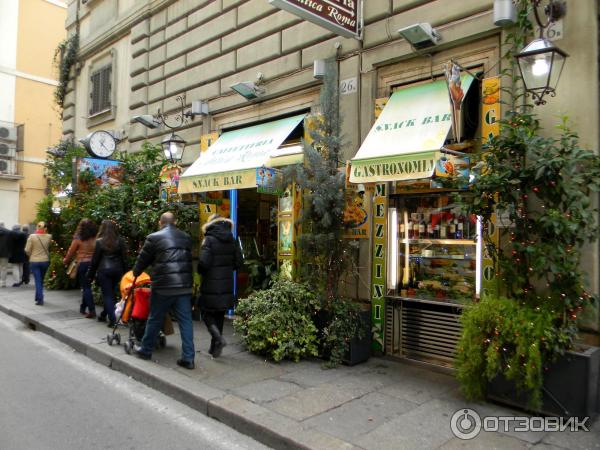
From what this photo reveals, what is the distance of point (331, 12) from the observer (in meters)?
6.45

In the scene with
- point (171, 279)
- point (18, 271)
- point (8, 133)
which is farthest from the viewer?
point (8, 133)

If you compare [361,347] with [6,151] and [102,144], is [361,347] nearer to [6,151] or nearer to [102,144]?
[102,144]

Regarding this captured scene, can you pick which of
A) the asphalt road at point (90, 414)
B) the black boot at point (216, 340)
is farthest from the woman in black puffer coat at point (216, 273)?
the asphalt road at point (90, 414)

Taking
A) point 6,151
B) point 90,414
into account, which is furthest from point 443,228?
point 6,151

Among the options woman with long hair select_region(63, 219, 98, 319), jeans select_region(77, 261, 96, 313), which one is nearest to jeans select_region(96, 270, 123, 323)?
jeans select_region(77, 261, 96, 313)

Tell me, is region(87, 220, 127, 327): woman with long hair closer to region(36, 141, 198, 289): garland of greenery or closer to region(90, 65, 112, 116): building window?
region(36, 141, 198, 289): garland of greenery

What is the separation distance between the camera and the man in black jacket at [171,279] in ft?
18.8

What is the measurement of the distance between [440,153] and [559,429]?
2.80 meters

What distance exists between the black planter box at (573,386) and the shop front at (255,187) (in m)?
3.72

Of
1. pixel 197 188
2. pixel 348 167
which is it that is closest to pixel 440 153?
pixel 348 167

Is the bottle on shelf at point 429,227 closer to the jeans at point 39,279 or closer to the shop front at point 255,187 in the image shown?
the shop front at point 255,187

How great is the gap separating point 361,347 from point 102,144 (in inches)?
338

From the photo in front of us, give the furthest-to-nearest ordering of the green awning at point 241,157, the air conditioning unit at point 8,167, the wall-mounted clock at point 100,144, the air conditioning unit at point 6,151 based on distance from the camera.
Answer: the air conditioning unit at point 8,167, the air conditioning unit at point 6,151, the wall-mounted clock at point 100,144, the green awning at point 241,157

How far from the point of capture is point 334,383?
211 inches
